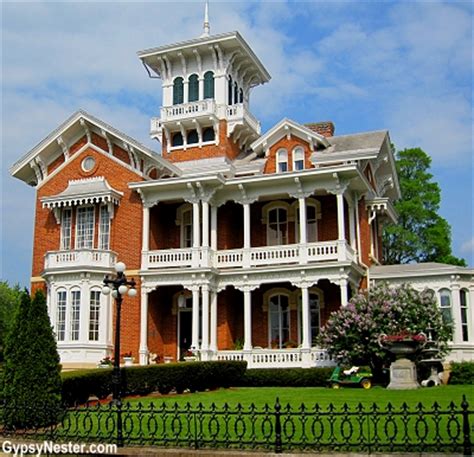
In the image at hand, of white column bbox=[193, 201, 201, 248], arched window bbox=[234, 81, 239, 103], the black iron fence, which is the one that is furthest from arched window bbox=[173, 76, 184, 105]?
the black iron fence

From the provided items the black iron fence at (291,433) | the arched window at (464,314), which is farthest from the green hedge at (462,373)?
the black iron fence at (291,433)

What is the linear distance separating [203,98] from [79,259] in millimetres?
11574

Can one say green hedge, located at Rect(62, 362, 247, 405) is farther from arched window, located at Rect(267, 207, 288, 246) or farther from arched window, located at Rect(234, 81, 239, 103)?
arched window, located at Rect(234, 81, 239, 103)

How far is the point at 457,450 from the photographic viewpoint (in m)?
10.1

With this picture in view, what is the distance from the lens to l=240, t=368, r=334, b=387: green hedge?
2369 centimetres

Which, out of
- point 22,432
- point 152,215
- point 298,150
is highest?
point 298,150

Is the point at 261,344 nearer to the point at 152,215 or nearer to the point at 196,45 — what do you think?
the point at 152,215

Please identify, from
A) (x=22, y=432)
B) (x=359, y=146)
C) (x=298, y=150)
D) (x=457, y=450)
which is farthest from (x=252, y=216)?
(x=457, y=450)

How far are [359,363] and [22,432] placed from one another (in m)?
12.6

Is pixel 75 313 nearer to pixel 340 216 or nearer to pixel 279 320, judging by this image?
pixel 279 320

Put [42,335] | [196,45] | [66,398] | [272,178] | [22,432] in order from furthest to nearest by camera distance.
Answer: [196,45] < [272,178] < [66,398] < [42,335] < [22,432]

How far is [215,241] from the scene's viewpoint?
94.2 ft

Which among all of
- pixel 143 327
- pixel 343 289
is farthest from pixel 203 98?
pixel 343 289

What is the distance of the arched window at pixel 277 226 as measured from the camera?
97.8 ft
